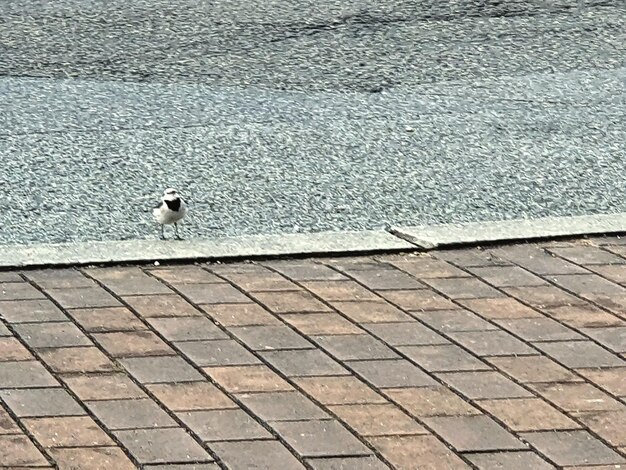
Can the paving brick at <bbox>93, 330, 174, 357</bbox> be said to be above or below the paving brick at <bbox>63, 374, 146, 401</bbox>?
above

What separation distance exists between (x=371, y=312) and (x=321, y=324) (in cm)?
24

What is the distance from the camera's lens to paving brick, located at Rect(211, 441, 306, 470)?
12.4ft

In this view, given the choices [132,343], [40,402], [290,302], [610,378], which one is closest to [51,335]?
[132,343]

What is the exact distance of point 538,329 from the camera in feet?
16.2

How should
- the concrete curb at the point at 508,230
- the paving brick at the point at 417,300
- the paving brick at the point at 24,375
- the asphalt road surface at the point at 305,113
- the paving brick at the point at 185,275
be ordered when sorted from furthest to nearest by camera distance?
the asphalt road surface at the point at 305,113
the concrete curb at the point at 508,230
the paving brick at the point at 185,275
the paving brick at the point at 417,300
the paving brick at the point at 24,375

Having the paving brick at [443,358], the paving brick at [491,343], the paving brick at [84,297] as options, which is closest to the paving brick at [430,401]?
the paving brick at [443,358]

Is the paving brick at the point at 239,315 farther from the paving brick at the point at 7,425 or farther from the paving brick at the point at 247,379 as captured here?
the paving brick at the point at 7,425

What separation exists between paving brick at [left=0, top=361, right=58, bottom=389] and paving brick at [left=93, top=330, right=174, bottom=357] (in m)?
0.28

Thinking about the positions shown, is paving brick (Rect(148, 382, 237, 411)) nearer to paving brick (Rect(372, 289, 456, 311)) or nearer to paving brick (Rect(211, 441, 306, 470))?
paving brick (Rect(211, 441, 306, 470))

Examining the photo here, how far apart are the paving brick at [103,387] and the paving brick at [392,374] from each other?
2.51 ft

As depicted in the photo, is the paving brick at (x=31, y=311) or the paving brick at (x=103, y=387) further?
the paving brick at (x=31, y=311)

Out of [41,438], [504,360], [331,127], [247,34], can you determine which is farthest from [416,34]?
[41,438]

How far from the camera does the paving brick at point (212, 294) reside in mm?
5137

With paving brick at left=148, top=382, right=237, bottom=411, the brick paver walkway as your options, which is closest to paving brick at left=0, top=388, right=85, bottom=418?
the brick paver walkway
